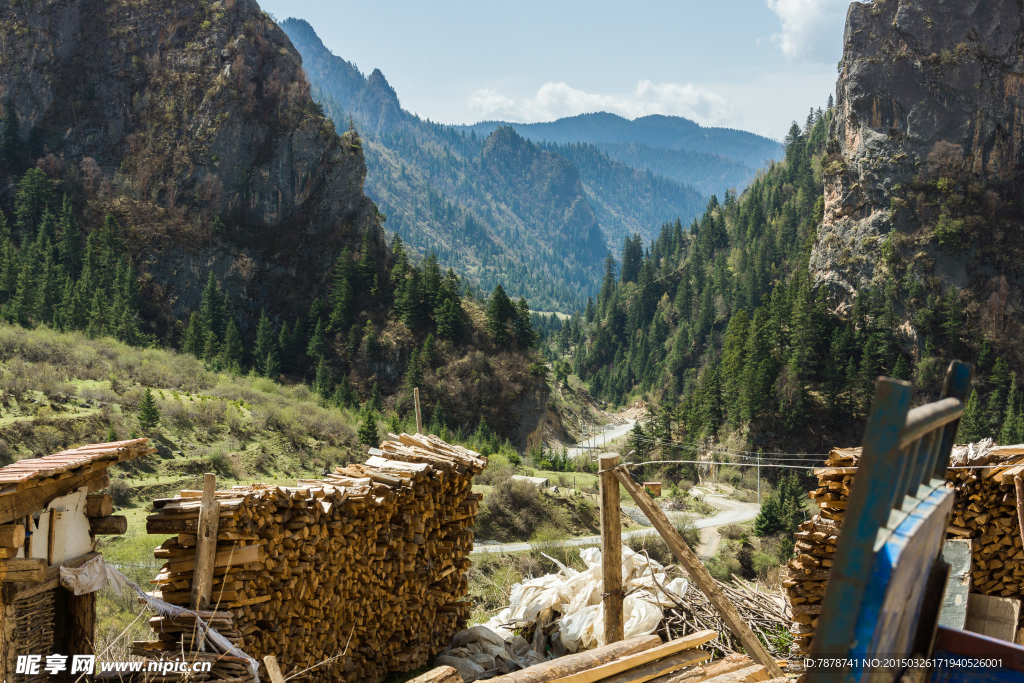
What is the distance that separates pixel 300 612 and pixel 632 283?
113 m

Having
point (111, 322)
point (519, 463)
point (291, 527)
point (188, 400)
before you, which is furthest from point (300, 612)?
point (111, 322)

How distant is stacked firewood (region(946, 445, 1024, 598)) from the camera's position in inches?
282

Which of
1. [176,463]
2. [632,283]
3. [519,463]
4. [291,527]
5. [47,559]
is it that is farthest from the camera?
[632,283]

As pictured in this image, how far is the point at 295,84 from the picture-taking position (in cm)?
Answer: 6116

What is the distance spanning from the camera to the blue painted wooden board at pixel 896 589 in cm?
145

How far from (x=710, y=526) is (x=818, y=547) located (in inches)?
1177

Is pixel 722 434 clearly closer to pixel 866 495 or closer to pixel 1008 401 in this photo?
pixel 1008 401

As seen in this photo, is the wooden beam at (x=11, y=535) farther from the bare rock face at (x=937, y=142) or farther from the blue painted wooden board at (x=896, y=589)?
the bare rock face at (x=937, y=142)

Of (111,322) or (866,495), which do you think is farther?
(111,322)

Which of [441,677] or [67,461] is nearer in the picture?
[441,677]

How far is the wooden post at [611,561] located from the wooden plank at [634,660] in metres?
1.05

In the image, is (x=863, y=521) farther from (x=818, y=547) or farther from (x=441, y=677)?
(x=818, y=547)

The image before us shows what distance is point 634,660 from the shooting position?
248 inches

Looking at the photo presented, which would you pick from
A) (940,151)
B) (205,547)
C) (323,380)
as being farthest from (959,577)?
(940,151)
